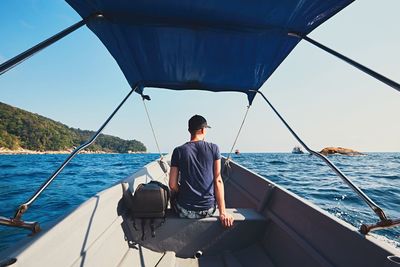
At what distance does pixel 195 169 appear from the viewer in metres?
2.49

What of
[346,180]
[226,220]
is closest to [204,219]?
[226,220]

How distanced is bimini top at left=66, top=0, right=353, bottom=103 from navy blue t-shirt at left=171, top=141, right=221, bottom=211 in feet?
4.55

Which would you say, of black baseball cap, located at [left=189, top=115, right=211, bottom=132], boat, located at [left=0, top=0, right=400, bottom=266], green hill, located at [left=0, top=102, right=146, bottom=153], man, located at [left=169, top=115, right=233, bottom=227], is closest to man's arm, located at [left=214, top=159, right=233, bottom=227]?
man, located at [left=169, top=115, right=233, bottom=227]

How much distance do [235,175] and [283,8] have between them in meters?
3.27

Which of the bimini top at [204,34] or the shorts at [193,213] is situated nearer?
the bimini top at [204,34]

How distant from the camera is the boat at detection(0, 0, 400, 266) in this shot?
143 cm

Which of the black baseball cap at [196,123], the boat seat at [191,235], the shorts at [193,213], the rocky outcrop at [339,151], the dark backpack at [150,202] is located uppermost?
the rocky outcrop at [339,151]

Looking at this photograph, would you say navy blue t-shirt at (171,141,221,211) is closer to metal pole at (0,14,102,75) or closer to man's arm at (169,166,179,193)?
man's arm at (169,166,179,193)

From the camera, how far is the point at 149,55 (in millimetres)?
3453

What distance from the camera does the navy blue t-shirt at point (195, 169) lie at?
2.48m

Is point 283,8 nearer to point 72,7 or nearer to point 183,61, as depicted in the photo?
point 183,61

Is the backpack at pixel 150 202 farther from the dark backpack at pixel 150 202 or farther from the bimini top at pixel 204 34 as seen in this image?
the bimini top at pixel 204 34

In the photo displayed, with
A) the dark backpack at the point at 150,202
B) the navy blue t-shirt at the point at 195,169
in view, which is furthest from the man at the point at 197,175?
the dark backpack at the point at 150,202

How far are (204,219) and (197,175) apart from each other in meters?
0.48
